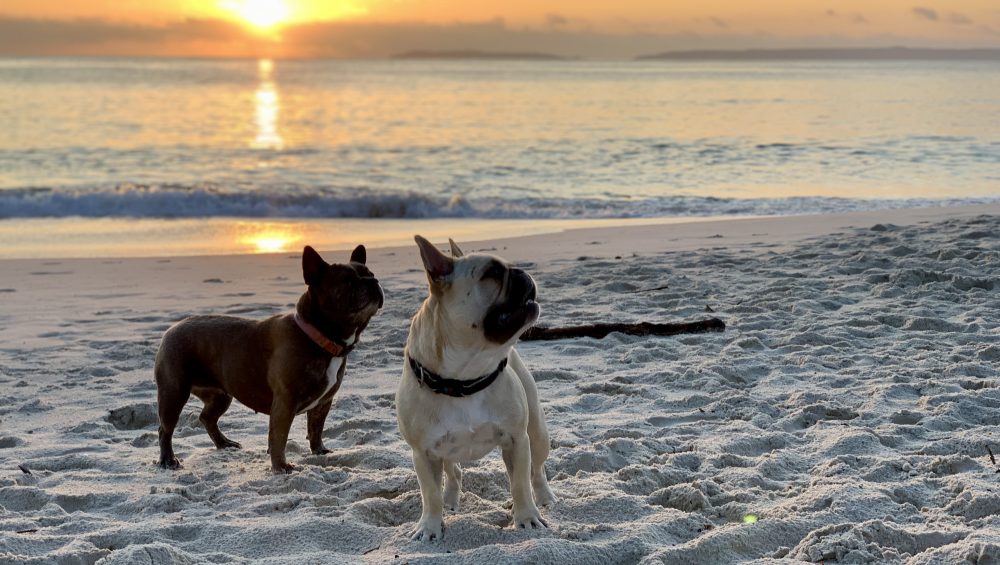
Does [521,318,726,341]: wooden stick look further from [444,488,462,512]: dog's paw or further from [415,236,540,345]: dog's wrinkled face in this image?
[415,236,540,345]: dog's wrinkled face

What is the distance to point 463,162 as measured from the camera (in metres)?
25.1

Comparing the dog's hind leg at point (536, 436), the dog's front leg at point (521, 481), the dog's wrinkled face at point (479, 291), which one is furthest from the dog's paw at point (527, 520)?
the dog's wrinkled face at point (479, 291)

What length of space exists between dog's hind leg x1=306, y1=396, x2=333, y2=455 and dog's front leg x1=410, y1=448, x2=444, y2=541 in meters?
1.29

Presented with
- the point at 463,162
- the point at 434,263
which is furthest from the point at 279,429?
the point at 463,162

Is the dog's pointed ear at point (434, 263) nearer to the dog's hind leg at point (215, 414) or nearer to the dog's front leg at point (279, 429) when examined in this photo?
the dog's front leg at point (279, 429)

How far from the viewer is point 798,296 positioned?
7949 mm

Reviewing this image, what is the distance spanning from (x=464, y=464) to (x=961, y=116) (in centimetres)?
3796

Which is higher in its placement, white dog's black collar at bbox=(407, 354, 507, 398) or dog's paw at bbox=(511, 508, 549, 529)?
white dog's black collar at bbox=(407, 354, 507, 398)

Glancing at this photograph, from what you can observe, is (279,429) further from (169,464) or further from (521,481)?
(521,481)

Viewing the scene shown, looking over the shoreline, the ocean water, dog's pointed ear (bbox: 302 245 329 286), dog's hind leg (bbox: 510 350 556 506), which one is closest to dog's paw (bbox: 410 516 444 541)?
dog's hind leg (bbox: 510 350 556 506)

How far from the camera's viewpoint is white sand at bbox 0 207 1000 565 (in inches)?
145

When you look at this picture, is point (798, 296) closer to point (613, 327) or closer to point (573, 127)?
point (613, 327)

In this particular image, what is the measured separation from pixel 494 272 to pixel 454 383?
425 mm

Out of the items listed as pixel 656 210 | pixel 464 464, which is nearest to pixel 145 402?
pixel 464 464
